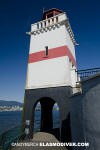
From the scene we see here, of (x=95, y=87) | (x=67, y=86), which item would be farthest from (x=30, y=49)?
(x=95, y=87)

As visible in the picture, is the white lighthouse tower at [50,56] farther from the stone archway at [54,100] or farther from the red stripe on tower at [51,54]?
the stone archway at [54,100]

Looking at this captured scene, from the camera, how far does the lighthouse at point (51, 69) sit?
1024 centimetres

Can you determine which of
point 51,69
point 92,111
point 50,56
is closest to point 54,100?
point 51,69

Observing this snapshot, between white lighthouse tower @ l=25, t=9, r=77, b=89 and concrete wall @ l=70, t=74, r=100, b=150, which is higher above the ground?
white lighthouse tower @ l=25, t=9, r=77, b=89

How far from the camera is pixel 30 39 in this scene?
13844 millimetres

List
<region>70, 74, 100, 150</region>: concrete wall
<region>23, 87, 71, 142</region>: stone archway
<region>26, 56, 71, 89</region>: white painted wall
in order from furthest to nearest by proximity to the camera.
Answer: <region>26, 56, 71, 89</region>: white painted wall < <region>23, 87, 71, 142</region>: stone archway < <region>70, 74, 100, 150</region>: concrete wall

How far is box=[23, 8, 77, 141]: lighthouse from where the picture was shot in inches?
403

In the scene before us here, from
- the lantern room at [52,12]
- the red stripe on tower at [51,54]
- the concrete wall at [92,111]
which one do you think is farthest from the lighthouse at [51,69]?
the concrete wall at [92,111]

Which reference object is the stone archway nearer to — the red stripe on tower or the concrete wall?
the red stripe on tower

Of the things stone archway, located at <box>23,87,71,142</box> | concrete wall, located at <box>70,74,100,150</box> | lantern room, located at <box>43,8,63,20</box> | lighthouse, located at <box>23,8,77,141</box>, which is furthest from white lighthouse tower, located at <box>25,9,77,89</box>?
concrete wall, located at <box>70,74,100,150</box>

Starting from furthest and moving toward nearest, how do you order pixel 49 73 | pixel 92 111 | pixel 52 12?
pixel 52 12, pixel 49 73, pixel 92 111

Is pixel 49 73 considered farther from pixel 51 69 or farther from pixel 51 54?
pixel 51 54

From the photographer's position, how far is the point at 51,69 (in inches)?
448

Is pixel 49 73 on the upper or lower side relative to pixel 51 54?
lower
